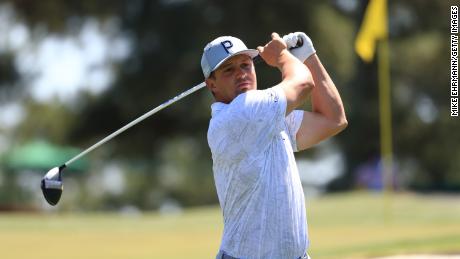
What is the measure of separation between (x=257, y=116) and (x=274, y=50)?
1.35 feet

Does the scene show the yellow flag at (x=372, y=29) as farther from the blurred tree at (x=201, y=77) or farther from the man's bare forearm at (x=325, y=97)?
the blurred tree at (x=201, y=77)

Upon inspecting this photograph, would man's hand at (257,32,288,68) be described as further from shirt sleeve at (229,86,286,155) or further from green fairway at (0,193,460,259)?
green fairway at (0,193,460,259)

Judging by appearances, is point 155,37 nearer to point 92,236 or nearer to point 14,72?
point 14,72

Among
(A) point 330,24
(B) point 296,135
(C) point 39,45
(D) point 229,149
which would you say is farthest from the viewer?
(C) point 39,45

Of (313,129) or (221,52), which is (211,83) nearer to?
(221,52)

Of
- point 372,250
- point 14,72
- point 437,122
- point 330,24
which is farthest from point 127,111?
point 372,250

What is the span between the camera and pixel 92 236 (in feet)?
53.2

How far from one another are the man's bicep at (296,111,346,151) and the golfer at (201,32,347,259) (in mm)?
286

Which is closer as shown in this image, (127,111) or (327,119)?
(327,119)

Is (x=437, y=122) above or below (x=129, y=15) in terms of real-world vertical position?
below

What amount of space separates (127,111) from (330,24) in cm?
769

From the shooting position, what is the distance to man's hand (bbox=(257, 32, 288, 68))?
4.44m

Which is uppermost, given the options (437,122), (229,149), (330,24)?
(330,24)

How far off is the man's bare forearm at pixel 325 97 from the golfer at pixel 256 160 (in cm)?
27
